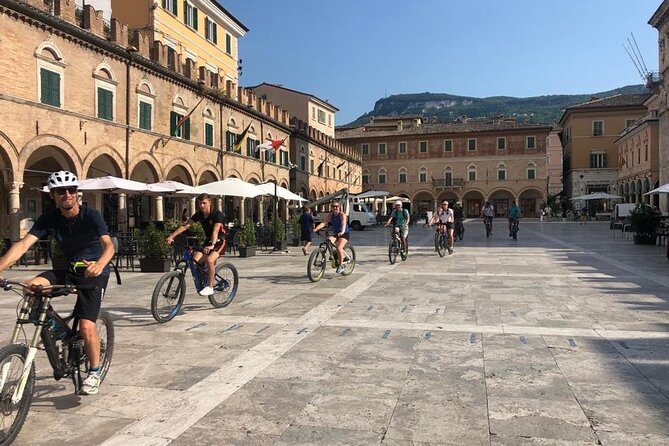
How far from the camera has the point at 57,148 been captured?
57.9 ft

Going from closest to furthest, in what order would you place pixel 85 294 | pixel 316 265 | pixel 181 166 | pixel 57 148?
pixel 85 294 → pixel 316 265 → pixel 57 148 → pixel 181 166

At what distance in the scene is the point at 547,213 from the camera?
54.1 metres

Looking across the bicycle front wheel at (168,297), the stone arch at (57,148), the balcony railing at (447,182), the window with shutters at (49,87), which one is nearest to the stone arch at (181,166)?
the stone arch at (57,148)

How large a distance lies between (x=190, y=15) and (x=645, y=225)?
24.2 m

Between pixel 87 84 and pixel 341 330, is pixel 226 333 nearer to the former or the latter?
pixel 341 330

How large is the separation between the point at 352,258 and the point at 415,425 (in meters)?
7.94

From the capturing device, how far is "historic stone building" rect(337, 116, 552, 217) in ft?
209

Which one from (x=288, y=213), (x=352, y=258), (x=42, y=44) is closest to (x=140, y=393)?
(x=352, y=258)

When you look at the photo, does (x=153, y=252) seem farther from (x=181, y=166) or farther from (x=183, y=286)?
→ (x=181, y=166)

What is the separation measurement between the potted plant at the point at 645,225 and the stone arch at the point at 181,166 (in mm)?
19018

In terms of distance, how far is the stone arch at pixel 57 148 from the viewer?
16.2 meters

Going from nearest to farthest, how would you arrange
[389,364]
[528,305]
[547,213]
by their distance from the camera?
[389,364]
[528,305]
[547,213]

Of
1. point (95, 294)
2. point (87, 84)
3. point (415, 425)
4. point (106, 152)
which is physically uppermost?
point (87, 84)

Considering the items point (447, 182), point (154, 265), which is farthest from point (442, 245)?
point (447, 182)
